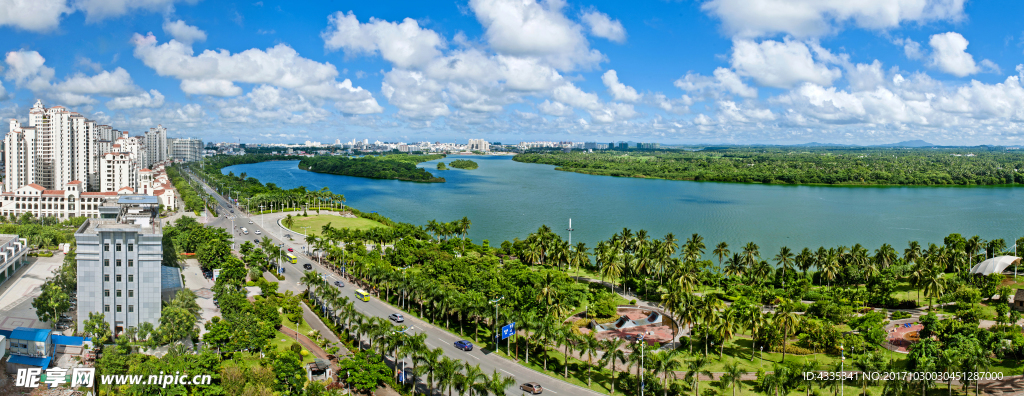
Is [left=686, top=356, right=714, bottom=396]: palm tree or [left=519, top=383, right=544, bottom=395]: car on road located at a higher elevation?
[left=686, top=356, right=714, bottom=396]: palm tree

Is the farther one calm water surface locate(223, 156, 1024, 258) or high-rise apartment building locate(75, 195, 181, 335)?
calm water surface locate(223, 156, 1024, 258)

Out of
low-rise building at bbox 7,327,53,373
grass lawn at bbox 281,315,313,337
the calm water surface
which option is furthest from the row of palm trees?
the calm water surface

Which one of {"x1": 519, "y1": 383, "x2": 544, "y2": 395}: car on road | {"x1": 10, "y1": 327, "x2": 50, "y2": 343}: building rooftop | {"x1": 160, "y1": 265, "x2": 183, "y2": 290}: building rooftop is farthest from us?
{"x1": 160, "y1": 265, "x2": 183, "y2": 290}: building rooftop

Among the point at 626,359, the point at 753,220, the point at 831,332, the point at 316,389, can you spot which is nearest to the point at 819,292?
the point at 831,332

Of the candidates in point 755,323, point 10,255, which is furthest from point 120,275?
point 755,323

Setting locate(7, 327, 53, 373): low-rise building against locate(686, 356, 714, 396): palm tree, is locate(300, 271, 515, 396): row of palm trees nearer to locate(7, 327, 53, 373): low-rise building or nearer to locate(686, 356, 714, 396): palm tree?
locate(686, 356, 714, 396): palm tree

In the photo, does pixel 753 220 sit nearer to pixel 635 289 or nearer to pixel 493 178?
pixel 635 289
